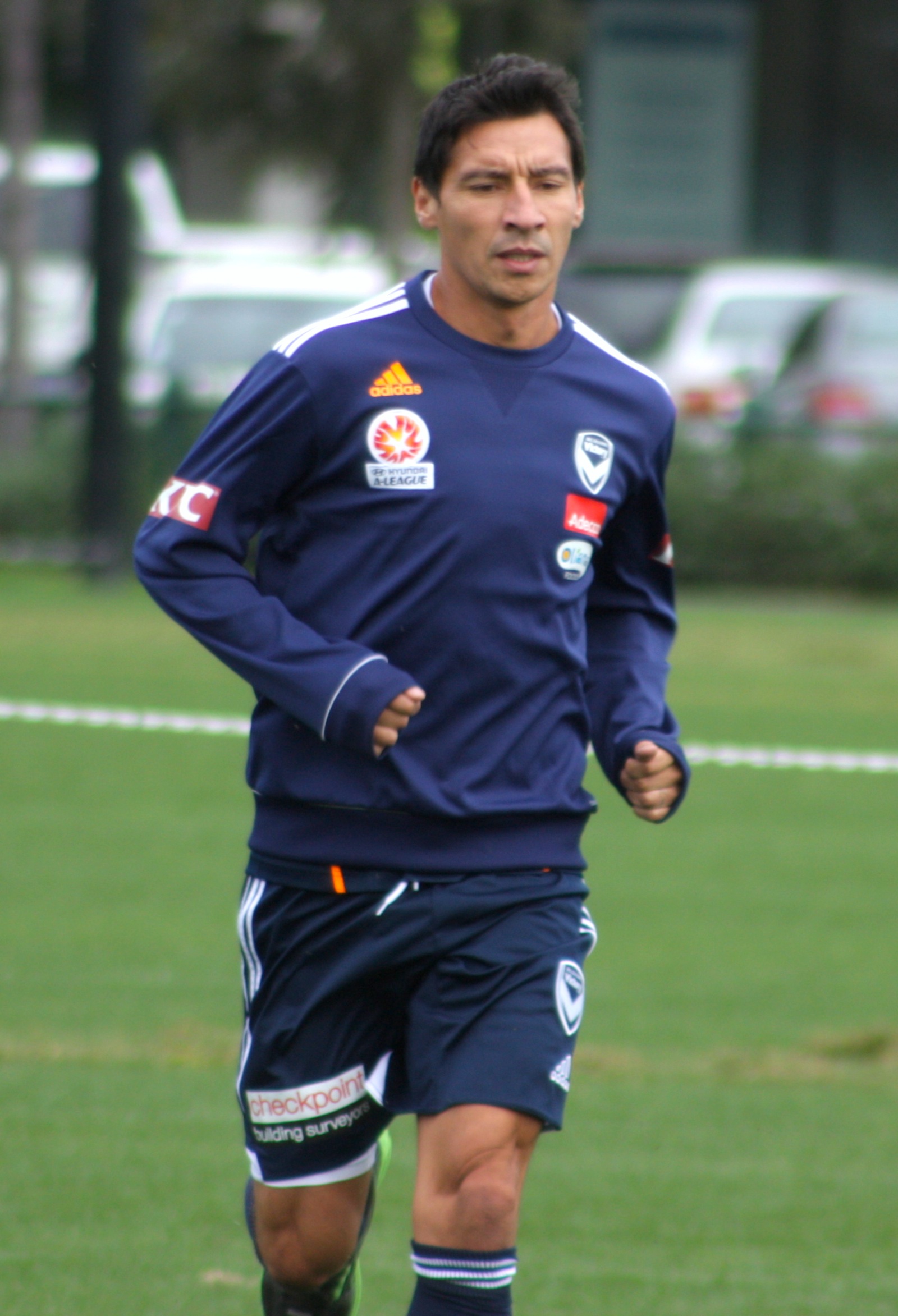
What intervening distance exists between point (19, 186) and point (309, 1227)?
15971mm

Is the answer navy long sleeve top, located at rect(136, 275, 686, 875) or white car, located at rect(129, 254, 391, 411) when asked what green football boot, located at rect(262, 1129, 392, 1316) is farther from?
white car, located at rect(129, 254, 391, 411)

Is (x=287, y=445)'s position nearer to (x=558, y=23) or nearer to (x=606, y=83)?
(x=558, y=23)

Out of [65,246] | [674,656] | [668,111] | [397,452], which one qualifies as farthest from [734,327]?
[397,452]

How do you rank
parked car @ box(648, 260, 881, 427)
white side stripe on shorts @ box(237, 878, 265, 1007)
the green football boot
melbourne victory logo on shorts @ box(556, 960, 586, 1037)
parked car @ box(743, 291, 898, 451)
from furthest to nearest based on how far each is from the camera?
parked car @ box(648, 260, 881, 427)
parked car @ box(743, 291, 898, 451)
the green football boot
white side stripe on shorts @ box(237, 878, 265, 1007)
melbourne victory logo on shorts @ box(556, 960, 586, 1037)

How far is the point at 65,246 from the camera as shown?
79.6 feet

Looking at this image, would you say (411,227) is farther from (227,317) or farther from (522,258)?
(522,258)

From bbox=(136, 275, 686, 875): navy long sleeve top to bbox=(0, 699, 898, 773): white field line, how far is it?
6.50m

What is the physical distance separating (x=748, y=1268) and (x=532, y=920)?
1.48 m

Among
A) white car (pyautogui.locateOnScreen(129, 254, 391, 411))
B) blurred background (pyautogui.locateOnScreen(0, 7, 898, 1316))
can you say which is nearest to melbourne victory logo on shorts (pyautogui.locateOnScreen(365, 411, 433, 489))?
blurred background (pyautogui.locateOnScreen(0, 7, 898, 1316))

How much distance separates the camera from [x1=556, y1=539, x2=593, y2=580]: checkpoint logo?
3.73 m

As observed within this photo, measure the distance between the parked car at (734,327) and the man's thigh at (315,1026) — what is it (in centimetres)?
1401

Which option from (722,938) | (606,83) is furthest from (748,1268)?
(606,83)

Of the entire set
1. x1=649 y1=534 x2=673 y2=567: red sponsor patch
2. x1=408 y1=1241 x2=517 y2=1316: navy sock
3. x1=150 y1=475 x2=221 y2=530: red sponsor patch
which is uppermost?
x1=150 y1=475 x2=221 y2=530: red sponsor patch

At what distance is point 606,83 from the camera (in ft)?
83.8
